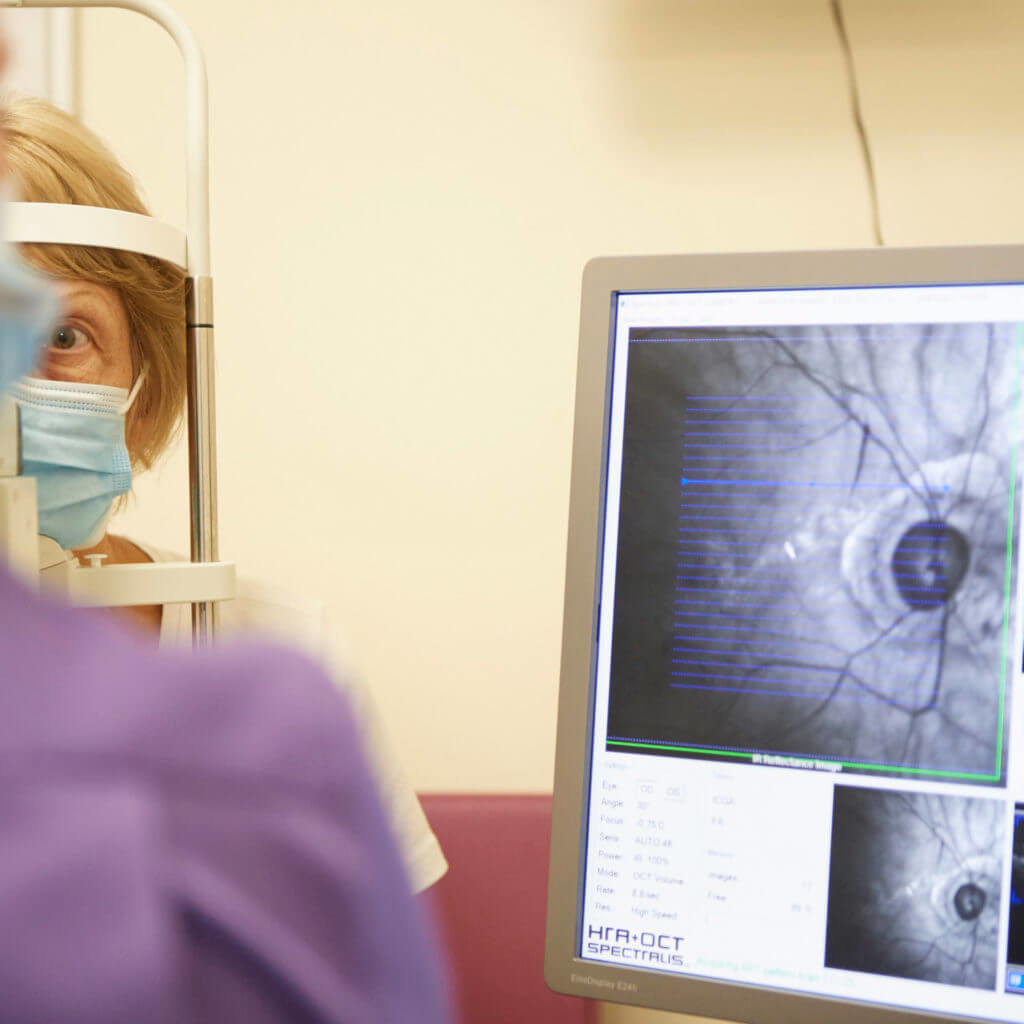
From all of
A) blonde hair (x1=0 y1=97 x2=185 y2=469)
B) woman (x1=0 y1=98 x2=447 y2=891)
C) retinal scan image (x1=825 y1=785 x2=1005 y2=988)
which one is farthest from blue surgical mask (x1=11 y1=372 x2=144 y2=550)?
retinal scan image (x1=825 y1=785 x2=1005 y2=988)

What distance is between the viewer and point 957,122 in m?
1.10

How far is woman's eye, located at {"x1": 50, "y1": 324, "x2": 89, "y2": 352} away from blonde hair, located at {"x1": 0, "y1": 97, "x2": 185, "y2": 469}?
0.04 m

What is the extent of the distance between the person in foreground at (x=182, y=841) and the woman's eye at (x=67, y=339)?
Answer: 719mm

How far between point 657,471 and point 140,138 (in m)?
0.88

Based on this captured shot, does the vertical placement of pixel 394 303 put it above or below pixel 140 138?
below

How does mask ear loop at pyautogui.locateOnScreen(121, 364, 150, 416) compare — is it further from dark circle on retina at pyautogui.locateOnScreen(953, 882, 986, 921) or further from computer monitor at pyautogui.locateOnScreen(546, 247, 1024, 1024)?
dark circle on retina at pyautogui.locateOnScreen(953, 882, 986, 921)

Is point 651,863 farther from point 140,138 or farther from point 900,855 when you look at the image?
point 140,138

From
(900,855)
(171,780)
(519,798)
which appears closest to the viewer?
(171,780)

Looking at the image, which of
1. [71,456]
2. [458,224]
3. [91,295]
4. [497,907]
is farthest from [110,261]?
[497,907]

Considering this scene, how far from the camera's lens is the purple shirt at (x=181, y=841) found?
0.56 ft

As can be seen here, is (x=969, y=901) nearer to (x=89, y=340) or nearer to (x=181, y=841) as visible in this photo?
(x=181, y=841)

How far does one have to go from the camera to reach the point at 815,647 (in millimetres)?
567

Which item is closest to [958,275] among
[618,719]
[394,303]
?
[618,719]

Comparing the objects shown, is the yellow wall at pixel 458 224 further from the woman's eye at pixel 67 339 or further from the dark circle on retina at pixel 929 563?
the dark circle on retina at pixel 929 563
